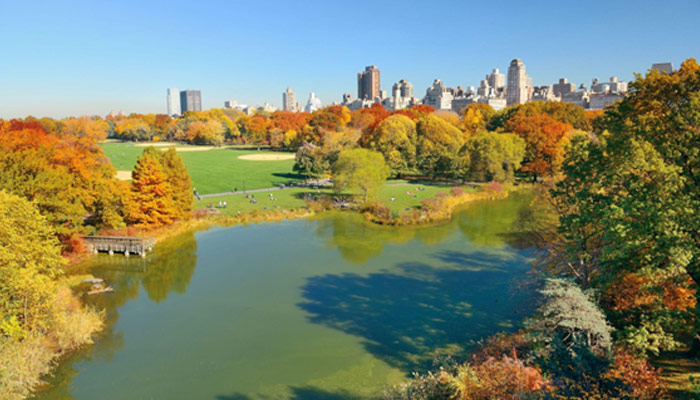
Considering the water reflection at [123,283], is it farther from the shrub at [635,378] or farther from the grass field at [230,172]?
the grass field at [230,172]

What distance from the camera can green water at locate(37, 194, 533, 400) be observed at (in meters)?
15.4

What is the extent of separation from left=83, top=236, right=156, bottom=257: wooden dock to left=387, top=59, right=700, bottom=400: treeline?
70.9 feet

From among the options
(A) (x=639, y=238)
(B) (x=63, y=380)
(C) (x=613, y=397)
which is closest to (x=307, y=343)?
(B) (x=63, y=380)

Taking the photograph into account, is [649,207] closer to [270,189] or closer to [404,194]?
[404,194]

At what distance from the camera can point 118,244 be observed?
95.0 ft

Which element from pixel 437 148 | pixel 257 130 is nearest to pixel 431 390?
pixel 437 148

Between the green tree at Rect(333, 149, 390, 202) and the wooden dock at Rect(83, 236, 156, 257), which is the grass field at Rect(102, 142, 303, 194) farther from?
the wooden dock at Rect(83, 236, 156, 257)

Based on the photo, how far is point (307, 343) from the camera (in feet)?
58.3

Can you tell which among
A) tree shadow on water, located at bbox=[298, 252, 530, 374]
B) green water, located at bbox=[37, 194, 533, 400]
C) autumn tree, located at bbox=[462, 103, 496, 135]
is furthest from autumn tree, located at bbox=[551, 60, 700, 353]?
autumn tree, located at bbox=[462, 103, 496, 135]

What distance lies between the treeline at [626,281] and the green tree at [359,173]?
2528cm

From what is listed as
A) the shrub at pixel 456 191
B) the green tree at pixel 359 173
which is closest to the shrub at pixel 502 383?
the green tree at pixel 359 173

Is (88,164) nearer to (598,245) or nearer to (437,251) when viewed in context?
(437,251)

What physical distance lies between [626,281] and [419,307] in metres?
8.37

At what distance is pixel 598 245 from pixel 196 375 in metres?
16.4
